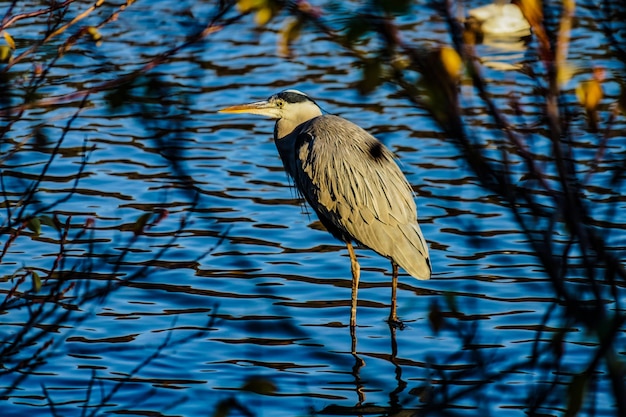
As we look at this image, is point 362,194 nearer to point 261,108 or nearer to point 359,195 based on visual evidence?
point 359,195

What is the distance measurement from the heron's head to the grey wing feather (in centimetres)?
66

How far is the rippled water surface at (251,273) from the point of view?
5.55 meters

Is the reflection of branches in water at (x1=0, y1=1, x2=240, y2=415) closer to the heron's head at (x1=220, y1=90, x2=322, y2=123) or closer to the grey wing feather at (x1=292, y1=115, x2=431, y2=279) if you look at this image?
the heron's head at (x1=220, y1=90, x2=322, y2=123)

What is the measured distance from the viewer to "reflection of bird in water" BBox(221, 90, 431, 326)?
260 inches

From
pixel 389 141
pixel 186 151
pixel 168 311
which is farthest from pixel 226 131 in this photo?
pixel 168 311

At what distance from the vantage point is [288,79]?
11.7 metres

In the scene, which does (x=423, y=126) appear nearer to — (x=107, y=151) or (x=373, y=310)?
(x=107, y=151)

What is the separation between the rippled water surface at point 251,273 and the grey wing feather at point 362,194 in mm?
437

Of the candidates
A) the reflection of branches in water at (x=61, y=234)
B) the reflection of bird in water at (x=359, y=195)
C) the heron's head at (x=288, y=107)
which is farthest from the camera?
the heron's head at (x=288, y=107)

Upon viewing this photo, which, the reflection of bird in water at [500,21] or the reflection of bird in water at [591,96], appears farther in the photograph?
the reflection of bird in water at [500,21]

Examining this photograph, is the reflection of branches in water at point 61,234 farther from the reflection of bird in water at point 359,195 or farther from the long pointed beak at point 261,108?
the reflection of bird in water at point 359,195

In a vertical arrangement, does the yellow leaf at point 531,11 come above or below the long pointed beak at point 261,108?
above

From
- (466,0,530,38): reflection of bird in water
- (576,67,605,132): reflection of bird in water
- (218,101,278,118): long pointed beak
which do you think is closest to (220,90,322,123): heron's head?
(218,101,278,118): long pointed beak

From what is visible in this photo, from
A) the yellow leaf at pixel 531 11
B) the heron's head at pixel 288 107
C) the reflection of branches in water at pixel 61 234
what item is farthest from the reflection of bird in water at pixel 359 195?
the yellow leaf at pixel 531 11
